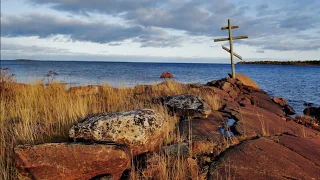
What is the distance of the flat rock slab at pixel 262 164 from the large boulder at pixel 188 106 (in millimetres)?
1956

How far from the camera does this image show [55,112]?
23.2 ft

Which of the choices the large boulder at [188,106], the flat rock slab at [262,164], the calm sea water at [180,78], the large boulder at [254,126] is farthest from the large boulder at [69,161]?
the calm sea water at [180,78]

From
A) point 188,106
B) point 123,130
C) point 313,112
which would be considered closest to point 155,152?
point 123,130

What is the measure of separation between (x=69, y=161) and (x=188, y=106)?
13.4 feet

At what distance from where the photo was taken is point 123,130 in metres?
4.81

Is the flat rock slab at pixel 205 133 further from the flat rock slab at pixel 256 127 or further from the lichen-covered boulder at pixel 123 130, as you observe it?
the lichen-covered boulder at pixel 123 130

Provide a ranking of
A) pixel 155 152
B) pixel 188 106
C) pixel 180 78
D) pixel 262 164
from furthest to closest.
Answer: pixel 180 78
pixel 188 106
pixel 155 152
pixel 262 164

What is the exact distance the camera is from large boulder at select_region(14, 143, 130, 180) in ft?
12.7

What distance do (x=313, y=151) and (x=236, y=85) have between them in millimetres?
9662

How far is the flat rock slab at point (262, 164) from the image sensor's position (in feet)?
14.5

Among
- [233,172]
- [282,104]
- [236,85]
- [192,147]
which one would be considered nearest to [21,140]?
[192,147]

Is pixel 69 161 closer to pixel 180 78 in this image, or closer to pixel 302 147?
pixel 302 147

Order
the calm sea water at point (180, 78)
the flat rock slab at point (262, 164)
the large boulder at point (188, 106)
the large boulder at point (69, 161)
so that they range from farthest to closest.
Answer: the calm sea water at point (180, 78)
the large boulder at point (188, 106)
the flat rock slab at point (262, 164)
the large boulder at point (69, 161)

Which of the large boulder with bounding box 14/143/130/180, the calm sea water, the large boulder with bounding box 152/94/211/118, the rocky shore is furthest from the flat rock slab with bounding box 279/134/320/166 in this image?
the calm sea water
